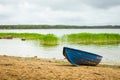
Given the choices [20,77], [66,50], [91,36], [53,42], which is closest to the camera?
[20,77]

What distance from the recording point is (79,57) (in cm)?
1638

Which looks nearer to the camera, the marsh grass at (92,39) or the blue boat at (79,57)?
the blue boat at (79,57)

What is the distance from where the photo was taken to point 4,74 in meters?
12.1

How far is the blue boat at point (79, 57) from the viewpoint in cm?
1625

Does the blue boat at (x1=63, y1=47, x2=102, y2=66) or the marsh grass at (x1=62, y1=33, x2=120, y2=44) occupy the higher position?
the blue boat at (x1=63, y1=47, x2=102, y2=66)

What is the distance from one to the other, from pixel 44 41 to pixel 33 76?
104ft

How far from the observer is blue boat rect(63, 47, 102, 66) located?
16.2 meters

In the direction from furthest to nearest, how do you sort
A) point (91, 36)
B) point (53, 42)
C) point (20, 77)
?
point (91, 36)
point (53, 42)
point (20, 77)

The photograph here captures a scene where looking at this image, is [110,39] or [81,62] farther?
[110,39]

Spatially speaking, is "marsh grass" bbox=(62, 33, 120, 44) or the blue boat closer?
the blue boat

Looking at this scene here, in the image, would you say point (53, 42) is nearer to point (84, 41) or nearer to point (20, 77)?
point (84, 41)

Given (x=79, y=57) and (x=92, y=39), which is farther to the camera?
(x=92, y=39)

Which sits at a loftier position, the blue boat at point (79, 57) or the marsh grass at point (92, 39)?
the blue boat at point (79, 57)

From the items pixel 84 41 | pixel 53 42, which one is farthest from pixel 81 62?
pixel 84 41
